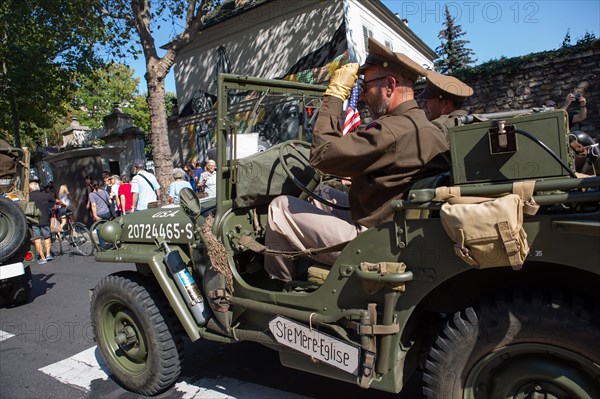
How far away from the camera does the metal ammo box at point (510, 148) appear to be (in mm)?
1866

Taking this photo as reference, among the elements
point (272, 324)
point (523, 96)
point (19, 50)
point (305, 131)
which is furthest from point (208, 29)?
point (272, 324)

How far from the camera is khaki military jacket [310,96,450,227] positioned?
7.39 feet

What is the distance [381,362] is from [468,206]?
2.96 ft

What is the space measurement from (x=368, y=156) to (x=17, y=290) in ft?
20.4

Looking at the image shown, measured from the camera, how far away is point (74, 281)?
772 cm

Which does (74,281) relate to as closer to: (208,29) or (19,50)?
(19,50)

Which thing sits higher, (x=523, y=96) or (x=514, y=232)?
(x=523, y=96)

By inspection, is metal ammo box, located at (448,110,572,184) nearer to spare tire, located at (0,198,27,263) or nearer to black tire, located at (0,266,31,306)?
spare tire, located at (0,198,27,263)

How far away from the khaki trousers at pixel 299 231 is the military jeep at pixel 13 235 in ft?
15.6

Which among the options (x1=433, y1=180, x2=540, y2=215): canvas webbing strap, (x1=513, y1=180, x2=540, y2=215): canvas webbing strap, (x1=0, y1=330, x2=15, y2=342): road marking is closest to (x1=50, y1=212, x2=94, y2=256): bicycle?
(x1=0, y1=330, x2=15, y2=342): road marking

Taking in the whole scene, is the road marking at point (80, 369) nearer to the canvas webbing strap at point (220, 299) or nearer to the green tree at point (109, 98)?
the canvas webbing strap at point (220, 299)

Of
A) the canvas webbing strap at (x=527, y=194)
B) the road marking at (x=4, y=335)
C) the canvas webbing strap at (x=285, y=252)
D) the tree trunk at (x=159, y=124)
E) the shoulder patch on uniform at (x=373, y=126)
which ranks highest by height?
the tree trunk at (x=159, y=124)

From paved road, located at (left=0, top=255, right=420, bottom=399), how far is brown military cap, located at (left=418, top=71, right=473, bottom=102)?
7.43 ft

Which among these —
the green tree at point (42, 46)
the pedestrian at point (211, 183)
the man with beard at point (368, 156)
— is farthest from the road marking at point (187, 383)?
the green tree at point (42, 46)
